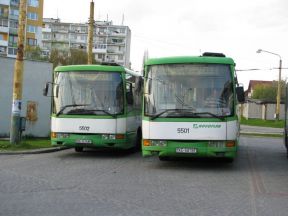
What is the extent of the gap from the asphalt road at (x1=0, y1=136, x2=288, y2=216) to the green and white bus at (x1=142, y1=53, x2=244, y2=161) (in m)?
0.64

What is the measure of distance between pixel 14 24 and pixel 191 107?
288ft

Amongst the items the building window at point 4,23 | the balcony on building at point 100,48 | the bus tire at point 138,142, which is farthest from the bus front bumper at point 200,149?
the balcony on building at point 100,48

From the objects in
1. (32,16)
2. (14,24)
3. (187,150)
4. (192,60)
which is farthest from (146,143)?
(14,24)

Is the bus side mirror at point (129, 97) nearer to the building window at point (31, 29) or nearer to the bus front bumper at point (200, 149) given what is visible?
the bus front bumper at point (200, 149)

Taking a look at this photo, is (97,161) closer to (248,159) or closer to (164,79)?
(164,79)

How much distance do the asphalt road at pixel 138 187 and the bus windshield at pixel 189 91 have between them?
152cm

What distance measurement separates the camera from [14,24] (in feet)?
317

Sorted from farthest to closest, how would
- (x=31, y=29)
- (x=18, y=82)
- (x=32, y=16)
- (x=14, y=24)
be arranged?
(x=14, y=24) < (x=31, y=29) < (x=32, y=16) < (x=18, y=82)

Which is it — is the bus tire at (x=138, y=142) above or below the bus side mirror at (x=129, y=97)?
below

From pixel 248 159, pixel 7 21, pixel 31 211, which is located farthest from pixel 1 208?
pixel 7 21

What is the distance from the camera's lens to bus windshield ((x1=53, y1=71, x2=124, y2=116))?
647 inches

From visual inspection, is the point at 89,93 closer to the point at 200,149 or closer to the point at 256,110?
the point at 200,149

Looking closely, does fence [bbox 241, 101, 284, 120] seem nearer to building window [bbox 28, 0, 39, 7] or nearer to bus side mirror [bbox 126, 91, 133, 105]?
building window [bbox 28, 0, 39, 7]

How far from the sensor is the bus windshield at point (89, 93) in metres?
16.4
